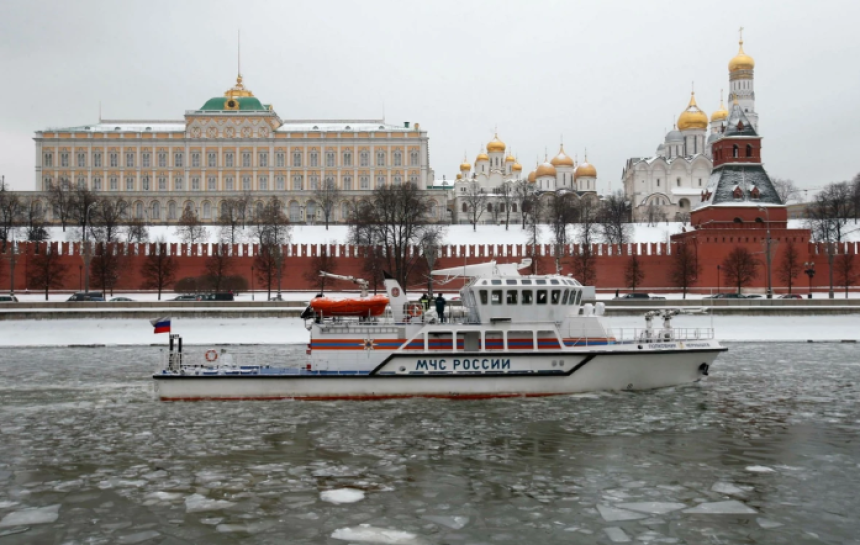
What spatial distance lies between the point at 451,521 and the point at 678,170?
102 m

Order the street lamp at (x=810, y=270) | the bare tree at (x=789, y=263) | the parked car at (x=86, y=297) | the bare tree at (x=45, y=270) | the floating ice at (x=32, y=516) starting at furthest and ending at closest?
1. the bare tree at (x=789, y=263)
2. the bare tree at (x=45, y=270)
3. the street lamp at (x=810, y=270)
4. the parked car at (x=86, y=297)
5. the floating ice at (x=32, y=516)

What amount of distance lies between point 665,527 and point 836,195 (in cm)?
9143

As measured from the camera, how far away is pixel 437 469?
43.0ft

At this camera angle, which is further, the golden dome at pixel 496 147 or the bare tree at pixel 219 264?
the golden dome at pixel 496 147

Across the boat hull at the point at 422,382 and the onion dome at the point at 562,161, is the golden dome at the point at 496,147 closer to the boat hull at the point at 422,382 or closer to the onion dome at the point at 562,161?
the onion dome at the point at 562,161

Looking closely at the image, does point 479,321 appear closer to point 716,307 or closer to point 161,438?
point 161,438

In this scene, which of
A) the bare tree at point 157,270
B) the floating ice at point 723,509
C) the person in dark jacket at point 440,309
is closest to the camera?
the floating ice at point 723,509

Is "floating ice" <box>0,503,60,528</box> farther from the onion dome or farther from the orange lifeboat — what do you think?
the onion dome

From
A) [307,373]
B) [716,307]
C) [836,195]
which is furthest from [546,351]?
[836,195]

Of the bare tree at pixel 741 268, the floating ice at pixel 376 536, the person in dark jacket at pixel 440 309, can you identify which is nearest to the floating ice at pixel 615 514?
the floating ice at pixel 376 536

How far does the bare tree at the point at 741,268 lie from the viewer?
57750mm

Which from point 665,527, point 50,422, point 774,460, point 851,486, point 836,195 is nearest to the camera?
point 665,527

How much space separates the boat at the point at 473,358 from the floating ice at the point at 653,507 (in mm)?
9409

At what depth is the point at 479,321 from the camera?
21.3 meters
